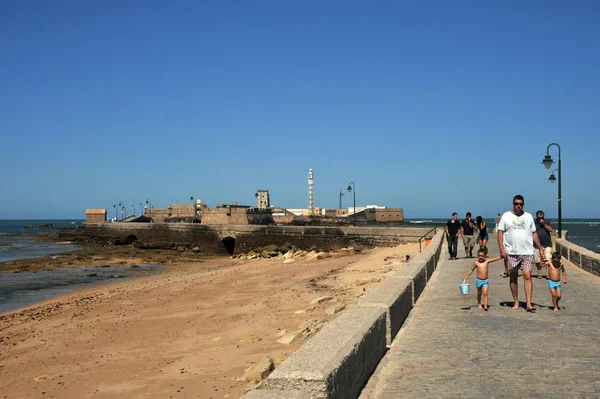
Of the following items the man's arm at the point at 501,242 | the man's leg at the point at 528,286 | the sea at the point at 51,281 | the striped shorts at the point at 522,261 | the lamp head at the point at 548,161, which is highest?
the lamp head at the point at 548,161

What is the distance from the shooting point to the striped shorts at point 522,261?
9477 mm

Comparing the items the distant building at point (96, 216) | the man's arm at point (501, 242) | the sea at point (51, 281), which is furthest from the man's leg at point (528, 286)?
the distant building at point (96, 216)

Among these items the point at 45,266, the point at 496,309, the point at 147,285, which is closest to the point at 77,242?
the point at 45,266

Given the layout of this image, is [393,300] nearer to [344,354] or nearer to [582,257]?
[344,354]

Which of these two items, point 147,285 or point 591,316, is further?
point 147,285

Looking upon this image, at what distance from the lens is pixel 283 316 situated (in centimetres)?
1577

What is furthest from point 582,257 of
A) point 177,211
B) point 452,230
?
point 177,211

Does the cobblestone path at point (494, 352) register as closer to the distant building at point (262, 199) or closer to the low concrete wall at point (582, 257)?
the low concrete wall at point (582, 257)

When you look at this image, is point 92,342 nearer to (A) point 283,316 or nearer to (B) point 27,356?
(B) point 27,356

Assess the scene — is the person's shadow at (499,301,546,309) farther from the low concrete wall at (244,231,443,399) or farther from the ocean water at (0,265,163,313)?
the ocean water at (0,265,163,313)

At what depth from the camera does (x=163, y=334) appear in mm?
14859

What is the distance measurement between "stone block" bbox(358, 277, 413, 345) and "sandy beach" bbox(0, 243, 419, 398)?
2480 millimetres

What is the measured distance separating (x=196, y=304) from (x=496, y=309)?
12468 mm

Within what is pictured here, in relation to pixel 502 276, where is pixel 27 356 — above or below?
below
